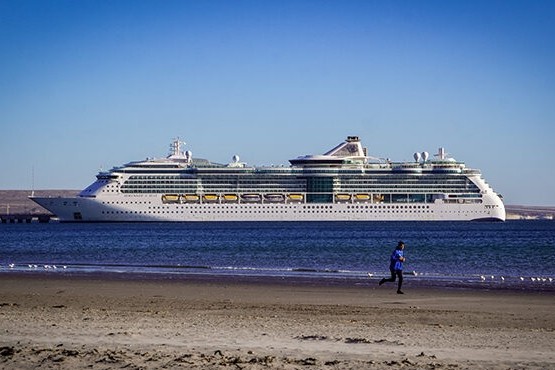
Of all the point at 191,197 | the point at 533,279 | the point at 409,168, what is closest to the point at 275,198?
the point at 191,197

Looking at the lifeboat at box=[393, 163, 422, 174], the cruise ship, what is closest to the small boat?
the cruise ship

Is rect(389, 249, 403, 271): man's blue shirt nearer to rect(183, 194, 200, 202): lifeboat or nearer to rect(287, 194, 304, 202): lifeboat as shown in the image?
rect(287, 194, 304, 202): lifeboat

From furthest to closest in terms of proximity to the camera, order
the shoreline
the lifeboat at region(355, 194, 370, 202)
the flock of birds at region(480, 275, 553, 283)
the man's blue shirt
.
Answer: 1. the lifeboat at region(355, 194, 370, 202)
2. the flock of birds at region(480, 275, 553, 283)
3. the shoreline
4. the man's blue shirt

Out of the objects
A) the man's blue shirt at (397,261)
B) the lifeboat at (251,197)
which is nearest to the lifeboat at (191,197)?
the lifeboat at (251,197)

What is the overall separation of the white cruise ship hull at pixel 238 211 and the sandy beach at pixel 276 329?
76487mm

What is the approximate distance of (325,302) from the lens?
1786 cm

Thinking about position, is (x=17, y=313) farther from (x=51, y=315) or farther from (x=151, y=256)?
(x=151, y=256)

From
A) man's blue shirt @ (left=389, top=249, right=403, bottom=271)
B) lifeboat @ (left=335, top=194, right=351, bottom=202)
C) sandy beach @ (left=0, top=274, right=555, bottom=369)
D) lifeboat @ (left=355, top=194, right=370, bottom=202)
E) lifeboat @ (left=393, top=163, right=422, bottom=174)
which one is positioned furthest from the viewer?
lifeboat @ (left=393, top=163, right=422, bottom=174)

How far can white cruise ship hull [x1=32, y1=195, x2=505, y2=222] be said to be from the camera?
319 ft

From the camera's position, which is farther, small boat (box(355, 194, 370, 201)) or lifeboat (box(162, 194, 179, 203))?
small boat (box(355, 194, 370, 201))

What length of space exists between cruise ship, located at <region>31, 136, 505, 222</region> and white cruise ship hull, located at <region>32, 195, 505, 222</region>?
0.10 m

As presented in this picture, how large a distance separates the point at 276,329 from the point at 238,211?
281 ft

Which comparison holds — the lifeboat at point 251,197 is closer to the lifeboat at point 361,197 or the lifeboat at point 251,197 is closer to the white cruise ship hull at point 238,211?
the white cruise ship hull at point 238,211

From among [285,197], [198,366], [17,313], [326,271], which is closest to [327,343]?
[198,366]
